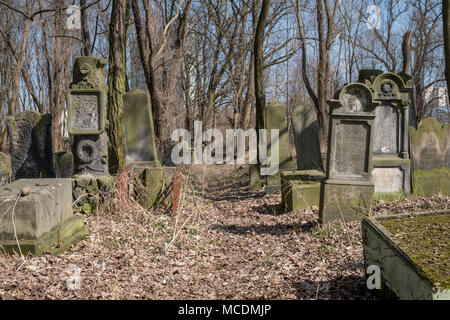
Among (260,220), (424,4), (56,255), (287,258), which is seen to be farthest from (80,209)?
(424,4)

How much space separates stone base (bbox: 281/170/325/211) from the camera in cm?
794

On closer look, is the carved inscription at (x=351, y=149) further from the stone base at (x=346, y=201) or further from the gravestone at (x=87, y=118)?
the gravestone at (x=87, y=118)

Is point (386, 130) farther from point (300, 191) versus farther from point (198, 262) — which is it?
point (198, 262)

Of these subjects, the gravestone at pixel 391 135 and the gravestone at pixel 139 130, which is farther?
the gravestone at pixel 139 130

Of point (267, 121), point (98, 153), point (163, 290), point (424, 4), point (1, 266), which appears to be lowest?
point (163, 290)

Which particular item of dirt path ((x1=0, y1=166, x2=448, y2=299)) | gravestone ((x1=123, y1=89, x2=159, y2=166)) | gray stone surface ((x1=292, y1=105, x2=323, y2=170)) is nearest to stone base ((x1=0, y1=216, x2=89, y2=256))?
dirt path ((x1=0, y1=166, x2=448, y2=299))

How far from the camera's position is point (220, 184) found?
14.8 metres

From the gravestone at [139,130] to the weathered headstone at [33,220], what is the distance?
15.8ft

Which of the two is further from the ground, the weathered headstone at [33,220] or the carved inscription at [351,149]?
the carved inscription at [351,149]

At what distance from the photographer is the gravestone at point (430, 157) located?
9000 millimetres

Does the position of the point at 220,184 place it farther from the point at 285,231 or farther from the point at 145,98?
the point at 285,231

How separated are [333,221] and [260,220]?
6.20 feet

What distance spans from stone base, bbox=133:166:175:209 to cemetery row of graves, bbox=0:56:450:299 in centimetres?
3

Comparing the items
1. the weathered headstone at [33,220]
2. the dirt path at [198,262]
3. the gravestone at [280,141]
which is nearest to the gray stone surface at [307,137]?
the gravestone at [280,141]
